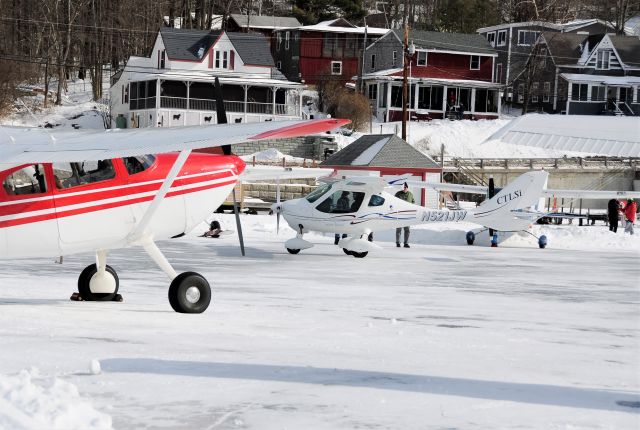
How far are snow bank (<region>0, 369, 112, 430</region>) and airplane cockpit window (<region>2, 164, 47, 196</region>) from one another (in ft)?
14.9

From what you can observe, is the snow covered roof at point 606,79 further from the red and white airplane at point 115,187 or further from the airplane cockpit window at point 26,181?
the airplane cockpit window at point 26,181

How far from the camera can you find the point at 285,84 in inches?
2436

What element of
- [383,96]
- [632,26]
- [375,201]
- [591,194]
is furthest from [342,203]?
[632,26]

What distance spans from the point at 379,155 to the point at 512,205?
13.3 m

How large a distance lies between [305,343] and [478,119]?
60.2 meters

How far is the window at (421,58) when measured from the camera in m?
69.2

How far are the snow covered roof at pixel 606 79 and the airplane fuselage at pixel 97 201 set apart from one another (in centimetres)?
6235

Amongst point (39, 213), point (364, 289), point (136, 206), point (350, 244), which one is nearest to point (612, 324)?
point (364, 289)

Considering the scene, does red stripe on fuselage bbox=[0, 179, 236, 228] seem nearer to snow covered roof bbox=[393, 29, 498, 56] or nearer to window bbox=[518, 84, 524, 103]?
snow covered roof bbox=[393, 29, 498, 56]

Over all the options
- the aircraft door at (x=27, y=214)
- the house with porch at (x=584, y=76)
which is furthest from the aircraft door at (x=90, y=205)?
the house with porch at (x=584, y=76)

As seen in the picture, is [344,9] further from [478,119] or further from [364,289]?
[364,289]

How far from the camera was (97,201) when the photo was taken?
445 inches

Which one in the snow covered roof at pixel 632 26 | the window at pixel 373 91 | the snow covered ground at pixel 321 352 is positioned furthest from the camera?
the snow covered roof at pixel 632 26

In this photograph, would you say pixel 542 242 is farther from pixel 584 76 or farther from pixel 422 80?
pixel 584 76
